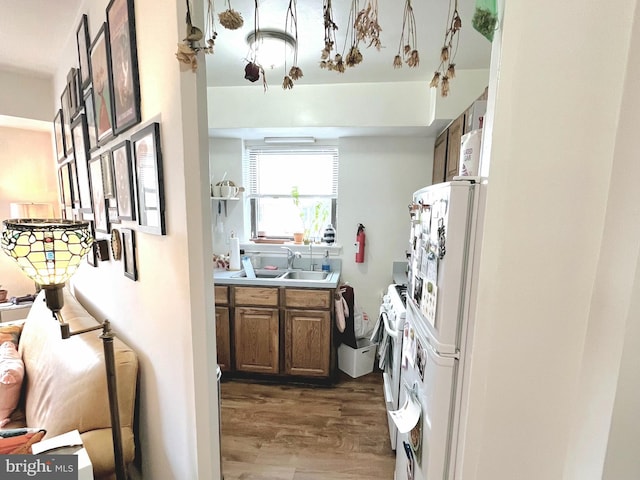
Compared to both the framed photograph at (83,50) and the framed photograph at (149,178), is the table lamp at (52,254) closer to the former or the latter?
the framed photograph at (149,178)

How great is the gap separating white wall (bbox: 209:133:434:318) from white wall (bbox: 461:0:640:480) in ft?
7.35

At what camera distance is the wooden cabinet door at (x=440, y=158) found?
2271mm

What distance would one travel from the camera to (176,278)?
3.19ft

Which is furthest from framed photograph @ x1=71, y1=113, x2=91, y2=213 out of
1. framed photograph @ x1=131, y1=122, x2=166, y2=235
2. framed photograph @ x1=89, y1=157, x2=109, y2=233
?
framed photograph @ x1=131, y1=122, x2=166, y2=235

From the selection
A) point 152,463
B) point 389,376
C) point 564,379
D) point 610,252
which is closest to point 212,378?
point 152,463

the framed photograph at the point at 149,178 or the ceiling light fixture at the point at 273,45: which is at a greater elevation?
the ceiling light fixture at the point at 273,45

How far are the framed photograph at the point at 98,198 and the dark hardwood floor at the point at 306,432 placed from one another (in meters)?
1.54

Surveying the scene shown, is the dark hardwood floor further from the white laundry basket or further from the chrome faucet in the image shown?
the chrome faucet

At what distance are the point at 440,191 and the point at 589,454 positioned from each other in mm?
759

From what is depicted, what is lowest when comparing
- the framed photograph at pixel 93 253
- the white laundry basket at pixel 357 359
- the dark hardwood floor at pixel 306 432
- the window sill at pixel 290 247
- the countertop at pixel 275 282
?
the dark hardwood floor at pixel 306 432

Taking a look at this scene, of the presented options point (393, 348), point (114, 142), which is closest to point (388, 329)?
point (393, 348)

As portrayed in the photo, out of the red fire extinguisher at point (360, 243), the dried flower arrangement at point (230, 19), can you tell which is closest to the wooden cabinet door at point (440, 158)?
the red fire extinguisher at point (360, 243)

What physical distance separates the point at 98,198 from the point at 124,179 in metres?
0.52

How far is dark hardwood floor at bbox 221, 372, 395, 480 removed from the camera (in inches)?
67.3
